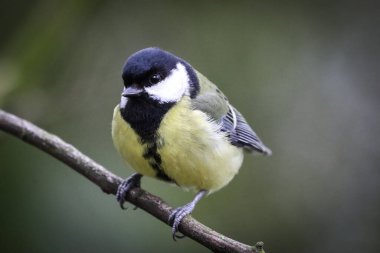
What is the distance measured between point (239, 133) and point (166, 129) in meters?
0.54

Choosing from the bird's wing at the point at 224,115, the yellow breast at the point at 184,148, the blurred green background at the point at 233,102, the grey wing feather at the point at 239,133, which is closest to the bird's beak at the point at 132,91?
the yellow breast at the point at 184,148

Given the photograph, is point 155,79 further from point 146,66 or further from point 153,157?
point 153,157

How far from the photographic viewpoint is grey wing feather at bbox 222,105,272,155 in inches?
92.1

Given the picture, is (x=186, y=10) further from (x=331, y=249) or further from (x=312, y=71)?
(x=331, y=249)

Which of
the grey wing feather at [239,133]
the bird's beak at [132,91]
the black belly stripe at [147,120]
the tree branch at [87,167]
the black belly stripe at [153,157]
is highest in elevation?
the grey wing feather at [239,133]

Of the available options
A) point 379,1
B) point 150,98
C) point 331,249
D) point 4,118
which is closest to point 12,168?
point 4,118

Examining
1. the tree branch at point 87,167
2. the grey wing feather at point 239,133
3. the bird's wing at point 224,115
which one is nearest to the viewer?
the tree branch at point 87,167

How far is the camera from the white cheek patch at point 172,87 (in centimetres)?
199

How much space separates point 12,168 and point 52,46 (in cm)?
68

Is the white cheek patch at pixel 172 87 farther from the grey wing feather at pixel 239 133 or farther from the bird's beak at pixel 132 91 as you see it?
the grey wing feather at pixel 239 133

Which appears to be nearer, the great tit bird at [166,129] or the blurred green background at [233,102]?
the great tit bird at [166,129]

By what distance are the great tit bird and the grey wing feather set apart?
6.4 inches

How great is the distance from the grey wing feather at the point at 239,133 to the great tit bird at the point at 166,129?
16cm

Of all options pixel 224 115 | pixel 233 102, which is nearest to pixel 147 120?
pixel 224 115
